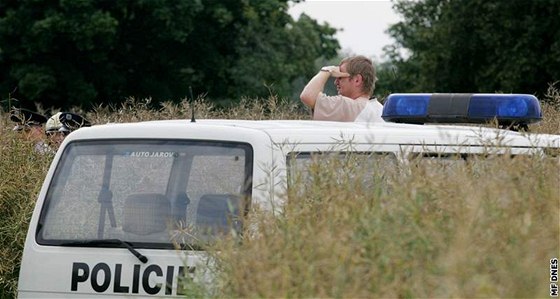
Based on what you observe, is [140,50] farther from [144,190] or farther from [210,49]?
[144,190]

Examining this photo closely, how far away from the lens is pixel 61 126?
10.4 metres

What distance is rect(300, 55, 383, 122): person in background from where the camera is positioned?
843cm

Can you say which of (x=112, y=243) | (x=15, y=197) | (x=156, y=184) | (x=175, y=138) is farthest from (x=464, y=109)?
(x=15, y=197)

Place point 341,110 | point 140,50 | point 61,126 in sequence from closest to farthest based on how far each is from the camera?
point 341,110, point 61,126, point 140,50

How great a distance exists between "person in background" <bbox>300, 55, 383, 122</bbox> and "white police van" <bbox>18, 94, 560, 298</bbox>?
1745 mm

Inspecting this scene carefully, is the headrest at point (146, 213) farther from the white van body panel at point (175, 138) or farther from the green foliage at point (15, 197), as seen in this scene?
the green foliage at point (15, 197)

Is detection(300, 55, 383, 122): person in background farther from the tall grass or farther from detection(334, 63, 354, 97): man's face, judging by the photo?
the tall grass

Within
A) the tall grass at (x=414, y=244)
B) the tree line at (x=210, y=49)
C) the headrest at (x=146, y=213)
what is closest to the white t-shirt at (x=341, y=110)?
the headrest at (x=146, y=213)

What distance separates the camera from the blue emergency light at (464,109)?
26.0 feet

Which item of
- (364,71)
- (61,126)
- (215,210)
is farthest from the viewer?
(61,126)

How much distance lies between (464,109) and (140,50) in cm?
4201

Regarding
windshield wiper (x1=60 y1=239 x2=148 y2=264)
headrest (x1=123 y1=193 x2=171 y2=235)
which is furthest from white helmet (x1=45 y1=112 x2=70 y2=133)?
headrest (x1=123 y1=193 x2=171 y2=235)

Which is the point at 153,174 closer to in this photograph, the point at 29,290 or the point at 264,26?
the point at 29,290

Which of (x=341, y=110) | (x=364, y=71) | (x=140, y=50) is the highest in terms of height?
(x=140, y=50)
